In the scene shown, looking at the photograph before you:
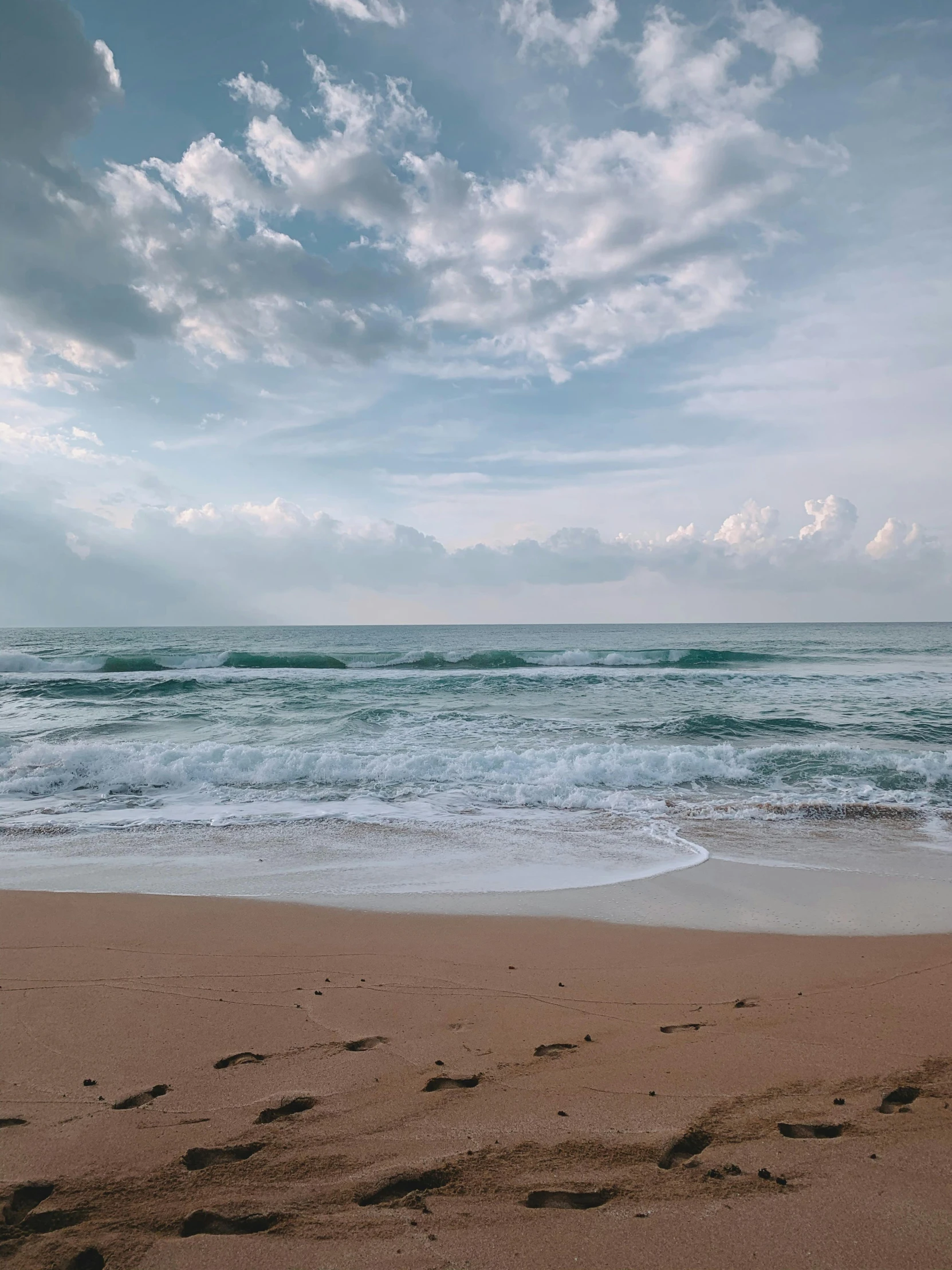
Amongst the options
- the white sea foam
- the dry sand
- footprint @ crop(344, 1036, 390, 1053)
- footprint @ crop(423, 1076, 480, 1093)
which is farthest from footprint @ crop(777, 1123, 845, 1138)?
the white sea foam

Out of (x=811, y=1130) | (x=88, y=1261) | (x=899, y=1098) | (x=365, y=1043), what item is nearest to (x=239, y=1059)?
(x=365, y=1043)

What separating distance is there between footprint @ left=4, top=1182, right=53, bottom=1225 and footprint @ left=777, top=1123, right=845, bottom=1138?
2.66 metres

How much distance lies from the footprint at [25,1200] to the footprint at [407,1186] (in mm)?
1068

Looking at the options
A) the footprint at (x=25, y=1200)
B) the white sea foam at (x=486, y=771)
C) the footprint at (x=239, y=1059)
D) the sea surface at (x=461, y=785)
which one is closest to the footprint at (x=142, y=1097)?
the footprint at (x=239, y=1059)

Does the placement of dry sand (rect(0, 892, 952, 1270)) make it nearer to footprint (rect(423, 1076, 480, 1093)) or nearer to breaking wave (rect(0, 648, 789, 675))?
footprint (rect(423, 1076, 480, 1093))

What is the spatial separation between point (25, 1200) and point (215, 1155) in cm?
59

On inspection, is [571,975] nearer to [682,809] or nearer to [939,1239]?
[939,1239]

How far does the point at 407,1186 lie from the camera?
2244 mm

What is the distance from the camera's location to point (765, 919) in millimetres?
5109

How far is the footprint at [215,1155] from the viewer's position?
235cm

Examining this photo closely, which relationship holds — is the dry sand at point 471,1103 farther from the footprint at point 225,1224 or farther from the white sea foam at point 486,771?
the white sea foam at point 486,771

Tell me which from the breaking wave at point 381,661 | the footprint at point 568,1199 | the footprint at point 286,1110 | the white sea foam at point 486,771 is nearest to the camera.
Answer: the footprint at point 568,1199

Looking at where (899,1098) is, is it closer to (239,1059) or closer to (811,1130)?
(811,1130)

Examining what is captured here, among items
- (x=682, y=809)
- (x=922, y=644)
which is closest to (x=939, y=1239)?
(x=682, y=809)
